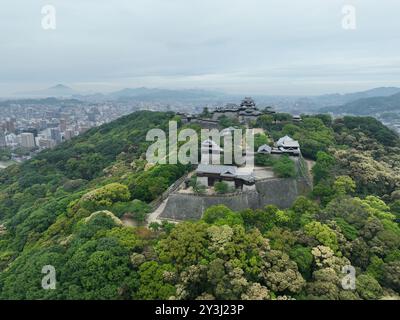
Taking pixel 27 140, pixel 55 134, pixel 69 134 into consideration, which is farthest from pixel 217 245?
pixel 55 134

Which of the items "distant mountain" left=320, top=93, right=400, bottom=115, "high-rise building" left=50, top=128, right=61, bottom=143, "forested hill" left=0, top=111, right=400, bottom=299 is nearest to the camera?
"forested hill" left=0, top=111, right=400, bottom=299

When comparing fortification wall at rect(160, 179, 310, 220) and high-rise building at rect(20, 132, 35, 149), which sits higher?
fortification wall at rect(160, 179, 310, 220)

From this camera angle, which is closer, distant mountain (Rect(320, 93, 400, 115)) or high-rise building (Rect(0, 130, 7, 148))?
high-rise building (Rect(0, 130, 7, 148))

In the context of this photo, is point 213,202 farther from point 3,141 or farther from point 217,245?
point 3,141

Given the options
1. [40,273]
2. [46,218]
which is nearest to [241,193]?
[40,273]

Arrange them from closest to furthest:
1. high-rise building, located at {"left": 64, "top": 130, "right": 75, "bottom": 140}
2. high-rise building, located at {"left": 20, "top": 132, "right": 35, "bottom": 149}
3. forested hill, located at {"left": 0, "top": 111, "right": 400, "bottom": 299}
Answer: forested hill, located at {"left": 0, "top": 111, "right": 400, "bottom": 299} < high-rise building, located at {"left": 20, "top": 132, "right": 35, "bottom": 149} < high-rise building, located at {"left": 64, "top": 130, "right": 75, "bottom": 140}

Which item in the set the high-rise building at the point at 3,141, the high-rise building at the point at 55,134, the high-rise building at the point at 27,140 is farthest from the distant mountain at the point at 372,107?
the high-rise building at the point at 3,141

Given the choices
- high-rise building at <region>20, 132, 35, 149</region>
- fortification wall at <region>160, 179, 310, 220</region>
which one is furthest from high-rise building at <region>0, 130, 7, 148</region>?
fortification wall at <region>160, 179, 310, 220</region>

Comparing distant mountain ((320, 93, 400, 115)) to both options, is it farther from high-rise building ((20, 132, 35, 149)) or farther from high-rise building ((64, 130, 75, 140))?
high-rise building ((20, 132, 35, 149))
